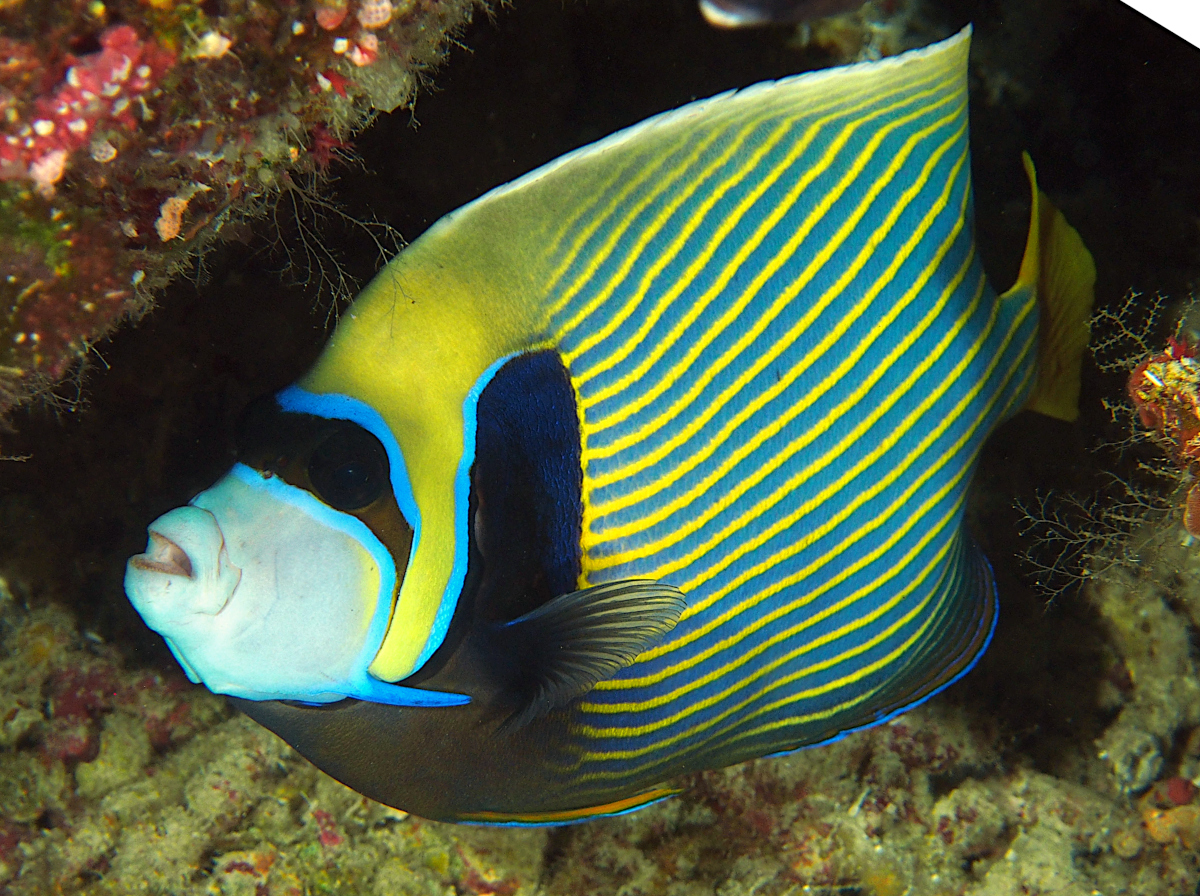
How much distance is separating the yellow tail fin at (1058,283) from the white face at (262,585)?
1435mm

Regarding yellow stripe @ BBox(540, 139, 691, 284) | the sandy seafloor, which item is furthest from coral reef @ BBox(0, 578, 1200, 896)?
yellow stripe @ BBox(540, 139, 691, 284)

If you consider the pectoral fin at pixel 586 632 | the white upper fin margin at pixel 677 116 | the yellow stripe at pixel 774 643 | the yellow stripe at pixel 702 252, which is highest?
the white upper fin margin at pixel 677 116

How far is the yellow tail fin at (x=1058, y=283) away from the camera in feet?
5.05

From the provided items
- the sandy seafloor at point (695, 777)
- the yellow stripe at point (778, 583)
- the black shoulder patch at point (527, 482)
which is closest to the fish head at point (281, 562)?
the black shoulder patch at point (527, 482)

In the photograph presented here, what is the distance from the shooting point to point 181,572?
1065 mm

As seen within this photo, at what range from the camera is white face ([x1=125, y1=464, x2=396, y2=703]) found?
1.07 m

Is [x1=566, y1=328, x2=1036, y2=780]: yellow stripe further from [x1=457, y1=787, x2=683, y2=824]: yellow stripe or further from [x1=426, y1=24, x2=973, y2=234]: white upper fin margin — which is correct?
[x1=426, y1=24, x2=973, y2=234]: white upper fin margin

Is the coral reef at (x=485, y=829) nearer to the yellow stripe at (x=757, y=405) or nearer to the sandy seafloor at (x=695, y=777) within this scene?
the sandy seafloor at (x=695, y=777)

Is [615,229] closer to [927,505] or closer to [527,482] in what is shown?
[527,482]

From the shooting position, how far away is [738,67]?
8.22 feet

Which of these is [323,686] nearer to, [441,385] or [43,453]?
[441,385]

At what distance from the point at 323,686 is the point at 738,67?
A: 2370 mm

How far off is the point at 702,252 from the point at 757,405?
291mm

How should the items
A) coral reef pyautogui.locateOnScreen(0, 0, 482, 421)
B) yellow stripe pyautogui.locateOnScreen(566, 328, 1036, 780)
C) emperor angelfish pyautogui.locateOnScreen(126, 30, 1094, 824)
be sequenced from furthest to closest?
yellow stripe pyautogui.locateOnScreen(566, 328, 1036, 780) → emperor angelfish pyautogui.locateOnScreen(126, 30, 1094, 824) → coral reef pyautogui.locateOnScreen(0, 0, 482, 421)
